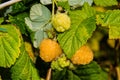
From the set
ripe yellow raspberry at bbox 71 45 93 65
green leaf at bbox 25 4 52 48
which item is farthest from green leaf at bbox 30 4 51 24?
ripe yellow raspberry at bbox 71 45 93 65

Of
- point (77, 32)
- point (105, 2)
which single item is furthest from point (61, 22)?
point (105, 2)

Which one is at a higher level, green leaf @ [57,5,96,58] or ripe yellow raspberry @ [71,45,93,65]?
green leaf @ [57,5,96,58]

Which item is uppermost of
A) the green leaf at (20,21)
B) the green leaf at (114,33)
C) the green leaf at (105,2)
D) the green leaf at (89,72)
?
the green leaf at (105,2)

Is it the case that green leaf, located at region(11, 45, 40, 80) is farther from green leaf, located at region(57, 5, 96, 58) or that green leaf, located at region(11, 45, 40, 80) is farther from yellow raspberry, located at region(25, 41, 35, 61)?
green leaf, located at region(57, 5, 96, 58)

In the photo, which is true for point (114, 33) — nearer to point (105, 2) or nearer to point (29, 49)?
point (105, 2)

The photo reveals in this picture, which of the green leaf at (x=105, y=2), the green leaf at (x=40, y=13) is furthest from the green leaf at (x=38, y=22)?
the green leaf at (x=105, y=2)

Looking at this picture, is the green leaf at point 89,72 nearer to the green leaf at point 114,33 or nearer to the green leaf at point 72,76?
the green leaf at point 72,76
